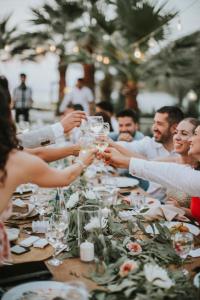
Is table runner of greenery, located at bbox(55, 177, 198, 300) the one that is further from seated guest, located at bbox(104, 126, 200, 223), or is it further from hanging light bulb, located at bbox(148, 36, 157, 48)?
hanging light bulb, located at bbox(148, 36, 157, 48)

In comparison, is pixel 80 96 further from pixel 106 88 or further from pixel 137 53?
pixel 137 53

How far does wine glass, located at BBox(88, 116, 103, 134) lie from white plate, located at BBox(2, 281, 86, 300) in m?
1.23

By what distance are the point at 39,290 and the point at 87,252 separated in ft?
1.06

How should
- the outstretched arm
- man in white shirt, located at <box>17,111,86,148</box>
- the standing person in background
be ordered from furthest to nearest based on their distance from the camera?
the standing person in background, man in white shirt, located at <box>17,111,86,148</box>, the outstretched arm

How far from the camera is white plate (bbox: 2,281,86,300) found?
141 centimetres

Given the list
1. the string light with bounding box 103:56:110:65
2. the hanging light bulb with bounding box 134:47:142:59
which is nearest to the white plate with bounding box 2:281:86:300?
the hanging light bulb with bounding box 134:47:142:59

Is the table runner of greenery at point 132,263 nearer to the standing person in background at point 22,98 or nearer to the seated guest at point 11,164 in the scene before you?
the seated guest at point 11,164

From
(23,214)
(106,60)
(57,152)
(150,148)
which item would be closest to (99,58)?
(106,60)

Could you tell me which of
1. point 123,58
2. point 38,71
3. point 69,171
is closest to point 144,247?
point 69,171

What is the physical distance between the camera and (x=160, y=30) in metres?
7.78

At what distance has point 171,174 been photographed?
2.38 m

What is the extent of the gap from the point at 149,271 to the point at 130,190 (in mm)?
1786

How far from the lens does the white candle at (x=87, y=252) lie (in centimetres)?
172

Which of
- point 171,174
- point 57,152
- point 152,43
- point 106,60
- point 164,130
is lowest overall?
point 171,174
